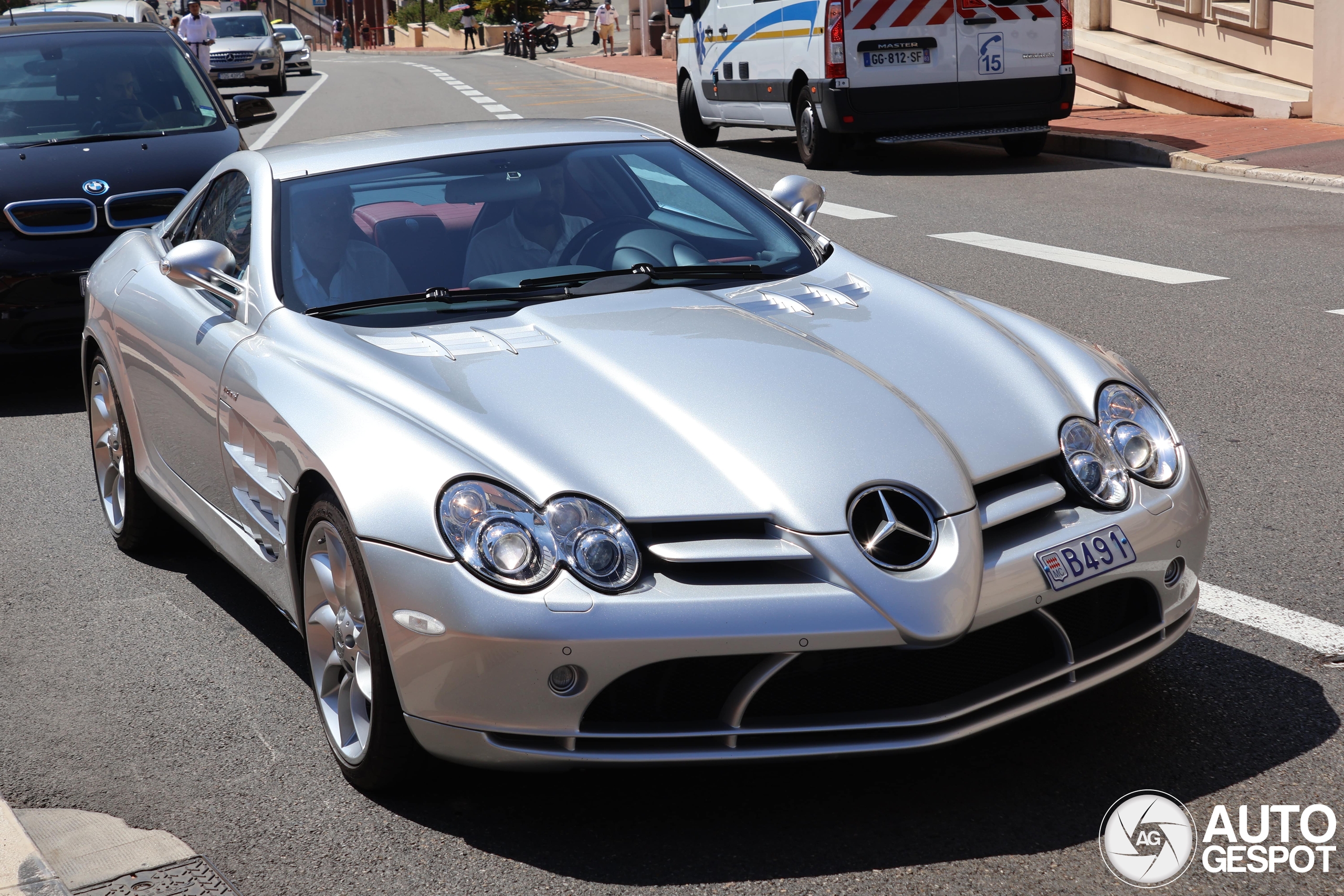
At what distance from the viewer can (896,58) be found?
14.3 m

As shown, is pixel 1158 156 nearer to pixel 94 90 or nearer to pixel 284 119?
pixel 94 90

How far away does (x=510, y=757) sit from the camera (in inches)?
115

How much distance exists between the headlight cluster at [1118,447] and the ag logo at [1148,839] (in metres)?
0.58

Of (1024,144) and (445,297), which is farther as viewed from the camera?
(1024,144)

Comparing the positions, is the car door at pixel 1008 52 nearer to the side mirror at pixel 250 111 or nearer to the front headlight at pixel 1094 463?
the side mirror at pixel 250 111

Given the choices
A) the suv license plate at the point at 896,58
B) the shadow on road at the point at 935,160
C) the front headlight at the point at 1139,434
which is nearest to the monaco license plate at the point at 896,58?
the suv license plate at the point at 896,58

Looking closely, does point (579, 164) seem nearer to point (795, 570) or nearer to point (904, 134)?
point (795, 570)

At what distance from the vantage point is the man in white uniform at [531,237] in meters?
4.10

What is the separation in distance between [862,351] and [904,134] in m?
11.9

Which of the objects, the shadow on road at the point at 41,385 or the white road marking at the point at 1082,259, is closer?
the shadow on road at the point at 41,385

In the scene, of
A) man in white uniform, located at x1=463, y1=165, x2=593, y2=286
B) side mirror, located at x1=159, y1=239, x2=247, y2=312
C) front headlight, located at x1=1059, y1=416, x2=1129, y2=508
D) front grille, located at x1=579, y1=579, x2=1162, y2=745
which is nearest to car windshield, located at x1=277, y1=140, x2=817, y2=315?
man in white uniform, located at x1=463, y1=165, x2=593, y2=286

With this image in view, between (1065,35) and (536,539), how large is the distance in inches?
511

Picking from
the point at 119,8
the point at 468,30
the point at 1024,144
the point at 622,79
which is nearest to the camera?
the point at 119,8

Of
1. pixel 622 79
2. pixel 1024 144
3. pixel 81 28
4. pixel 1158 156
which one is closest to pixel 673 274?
pixel 81 28
